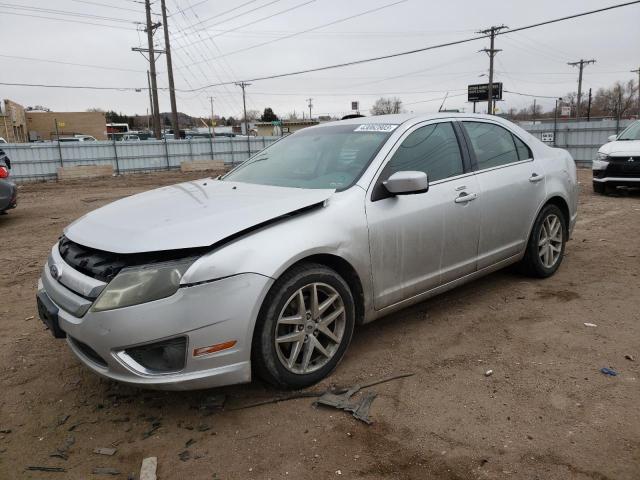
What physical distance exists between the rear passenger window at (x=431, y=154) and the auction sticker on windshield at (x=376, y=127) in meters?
0.15

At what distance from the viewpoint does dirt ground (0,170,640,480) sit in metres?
2.36

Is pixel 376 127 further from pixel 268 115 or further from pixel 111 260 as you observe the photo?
pixel 268 115

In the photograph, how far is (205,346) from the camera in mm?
2535

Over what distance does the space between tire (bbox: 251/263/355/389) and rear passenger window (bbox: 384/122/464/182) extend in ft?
3.08

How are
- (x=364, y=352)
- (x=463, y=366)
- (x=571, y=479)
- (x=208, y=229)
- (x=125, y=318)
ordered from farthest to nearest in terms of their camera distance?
(x=364, y=352), (x=463, y=366), (x=208, y=229), (x=125, y=318), (x=571, y=479)

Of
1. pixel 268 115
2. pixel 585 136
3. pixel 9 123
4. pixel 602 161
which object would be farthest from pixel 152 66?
pixel 268 115

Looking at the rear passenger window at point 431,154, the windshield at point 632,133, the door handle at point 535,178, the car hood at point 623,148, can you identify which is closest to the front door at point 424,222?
the rear passenger window at point 431,154

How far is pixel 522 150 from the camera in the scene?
462cm

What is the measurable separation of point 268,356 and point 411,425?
841mm

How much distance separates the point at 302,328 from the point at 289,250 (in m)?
0.49

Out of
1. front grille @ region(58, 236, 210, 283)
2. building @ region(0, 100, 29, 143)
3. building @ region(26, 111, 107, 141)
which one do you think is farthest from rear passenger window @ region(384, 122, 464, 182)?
building @ region(26, 111, 107, 141)

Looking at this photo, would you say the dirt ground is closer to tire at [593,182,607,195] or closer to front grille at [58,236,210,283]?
front grille at [58,236,210,283]

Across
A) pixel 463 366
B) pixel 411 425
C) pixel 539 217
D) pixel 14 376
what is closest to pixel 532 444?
pixel 411 425

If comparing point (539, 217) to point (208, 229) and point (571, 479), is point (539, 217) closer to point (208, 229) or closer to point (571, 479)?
point (571, 479)
